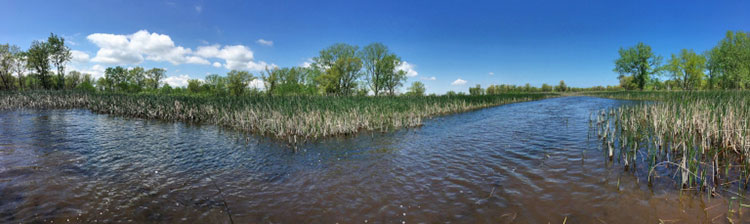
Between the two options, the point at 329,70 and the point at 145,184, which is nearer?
the point at 145,184

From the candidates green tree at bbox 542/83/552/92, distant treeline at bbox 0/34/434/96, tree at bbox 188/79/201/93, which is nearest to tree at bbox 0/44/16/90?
distant treeline at bbox 0/34/434/96

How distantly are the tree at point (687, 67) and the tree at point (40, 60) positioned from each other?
126505mm

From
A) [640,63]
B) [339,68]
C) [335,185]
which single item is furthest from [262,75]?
[640,63]

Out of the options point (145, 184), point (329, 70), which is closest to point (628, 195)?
point (145, 184)

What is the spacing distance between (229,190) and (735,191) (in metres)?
9.77

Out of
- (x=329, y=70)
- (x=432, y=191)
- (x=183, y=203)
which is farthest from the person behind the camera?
(x=329, y=70)

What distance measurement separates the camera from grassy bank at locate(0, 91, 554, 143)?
13.1 metres

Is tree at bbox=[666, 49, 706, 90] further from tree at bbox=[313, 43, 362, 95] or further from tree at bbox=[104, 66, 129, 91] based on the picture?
tree at bbox=[104, 66, 129, 91]

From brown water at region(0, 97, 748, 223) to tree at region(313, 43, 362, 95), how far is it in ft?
156

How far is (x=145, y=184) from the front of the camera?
6414mm

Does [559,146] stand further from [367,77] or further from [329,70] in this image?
[367,77]

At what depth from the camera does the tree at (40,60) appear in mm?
50588

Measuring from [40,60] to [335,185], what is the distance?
76800mm

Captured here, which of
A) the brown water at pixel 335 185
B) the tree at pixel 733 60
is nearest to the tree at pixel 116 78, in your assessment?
the brown water at pixel 335 185
